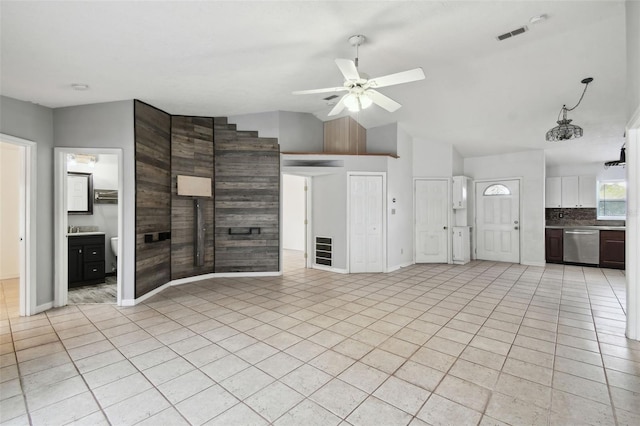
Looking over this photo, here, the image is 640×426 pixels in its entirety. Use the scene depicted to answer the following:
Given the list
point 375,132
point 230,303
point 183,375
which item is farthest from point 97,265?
point 375,132

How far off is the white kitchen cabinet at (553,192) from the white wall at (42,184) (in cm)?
1060

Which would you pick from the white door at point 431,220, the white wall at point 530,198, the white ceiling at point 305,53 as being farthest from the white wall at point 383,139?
the white wall at point 530,198

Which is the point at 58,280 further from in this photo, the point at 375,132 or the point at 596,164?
the point at 596,164

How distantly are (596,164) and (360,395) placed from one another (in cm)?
910

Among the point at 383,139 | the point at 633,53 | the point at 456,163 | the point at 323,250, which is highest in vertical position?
the point at 383,139

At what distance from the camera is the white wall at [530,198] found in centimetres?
700

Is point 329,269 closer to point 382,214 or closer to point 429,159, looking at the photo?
point 382,214

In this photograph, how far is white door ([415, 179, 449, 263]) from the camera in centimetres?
709

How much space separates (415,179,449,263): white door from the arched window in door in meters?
1.57

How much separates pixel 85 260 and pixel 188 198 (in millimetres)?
1992

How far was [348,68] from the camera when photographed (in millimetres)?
2832

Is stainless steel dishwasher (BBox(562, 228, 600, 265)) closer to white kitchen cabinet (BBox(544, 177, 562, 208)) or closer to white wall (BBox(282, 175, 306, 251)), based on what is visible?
white kitchen cabinet (BBox(544, 177, 562, 208))

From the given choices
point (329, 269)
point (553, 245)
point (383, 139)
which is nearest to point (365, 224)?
point (329, 269)

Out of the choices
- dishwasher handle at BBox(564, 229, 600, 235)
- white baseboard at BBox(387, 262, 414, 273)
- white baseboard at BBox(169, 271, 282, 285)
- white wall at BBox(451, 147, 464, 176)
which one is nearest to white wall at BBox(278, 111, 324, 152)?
white baseboard at BBox(169, 271, 282, 285)
